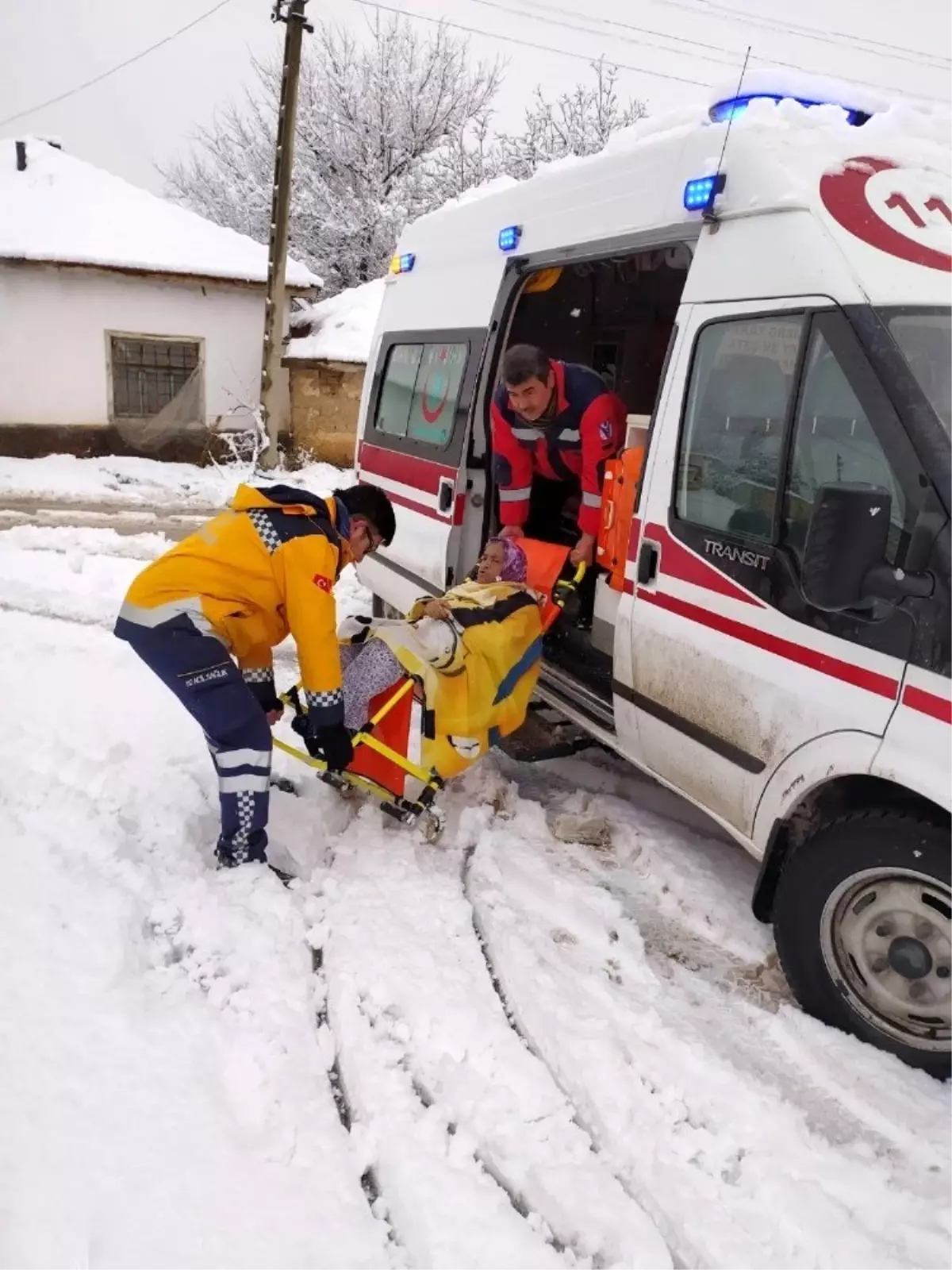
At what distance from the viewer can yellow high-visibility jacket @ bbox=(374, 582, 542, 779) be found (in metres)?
3.76

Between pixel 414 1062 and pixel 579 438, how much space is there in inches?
125

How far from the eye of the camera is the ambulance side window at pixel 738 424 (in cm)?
292

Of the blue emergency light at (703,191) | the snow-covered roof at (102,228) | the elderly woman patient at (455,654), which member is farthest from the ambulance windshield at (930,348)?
the snow-covered roof at (102,228)

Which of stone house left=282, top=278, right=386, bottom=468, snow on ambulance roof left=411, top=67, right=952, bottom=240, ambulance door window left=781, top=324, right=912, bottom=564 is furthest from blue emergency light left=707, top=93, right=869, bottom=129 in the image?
stone house left=282, top=278, right=386, bottom=468

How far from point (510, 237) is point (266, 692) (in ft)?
8.27

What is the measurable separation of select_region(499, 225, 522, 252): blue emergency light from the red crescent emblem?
6.23 feet

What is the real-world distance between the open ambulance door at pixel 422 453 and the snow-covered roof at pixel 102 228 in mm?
9789

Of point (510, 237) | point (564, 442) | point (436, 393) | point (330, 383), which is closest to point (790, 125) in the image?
point (510, 237)

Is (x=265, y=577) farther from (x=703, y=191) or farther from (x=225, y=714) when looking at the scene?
(x=703, y=191)

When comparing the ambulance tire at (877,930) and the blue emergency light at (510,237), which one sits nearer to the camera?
the ambulance tire at (877,930)

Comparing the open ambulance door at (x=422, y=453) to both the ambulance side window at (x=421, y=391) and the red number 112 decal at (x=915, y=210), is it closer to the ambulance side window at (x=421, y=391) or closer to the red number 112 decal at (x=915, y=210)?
the ambulance side window at (x=421, y=391)

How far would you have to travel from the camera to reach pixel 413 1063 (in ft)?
8.63

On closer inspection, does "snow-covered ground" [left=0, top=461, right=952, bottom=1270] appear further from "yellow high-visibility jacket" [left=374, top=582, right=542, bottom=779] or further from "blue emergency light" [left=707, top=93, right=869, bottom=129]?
"blue emergency light" [left=707, top=93, right=869, bottom=129]

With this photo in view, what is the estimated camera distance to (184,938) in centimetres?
302
